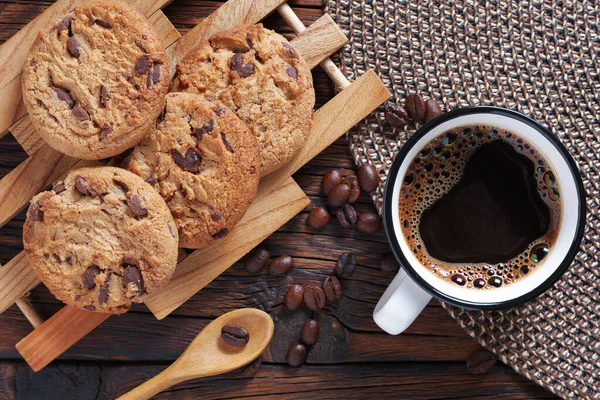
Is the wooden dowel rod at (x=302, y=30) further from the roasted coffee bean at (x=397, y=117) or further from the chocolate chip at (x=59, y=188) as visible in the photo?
the chocolate chip at (x=59, y=188)

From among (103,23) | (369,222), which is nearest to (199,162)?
(103,23)

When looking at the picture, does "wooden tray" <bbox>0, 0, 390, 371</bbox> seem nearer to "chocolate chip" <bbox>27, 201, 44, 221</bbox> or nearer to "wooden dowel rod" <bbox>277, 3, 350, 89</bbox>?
"wooden dowel rod" <bbox>277, 3, 350, 89</bbox>

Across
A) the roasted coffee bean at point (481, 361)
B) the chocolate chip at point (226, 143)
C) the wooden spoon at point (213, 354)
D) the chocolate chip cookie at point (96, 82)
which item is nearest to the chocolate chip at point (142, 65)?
the chocolate chip cookie at point (96, 82)

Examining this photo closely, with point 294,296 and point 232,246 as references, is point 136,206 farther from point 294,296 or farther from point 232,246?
point 294,296

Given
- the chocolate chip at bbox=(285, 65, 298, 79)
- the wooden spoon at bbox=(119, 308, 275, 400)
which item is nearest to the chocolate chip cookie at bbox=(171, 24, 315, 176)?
the chocolate chip at bbox=(285, 65, 298, 79)

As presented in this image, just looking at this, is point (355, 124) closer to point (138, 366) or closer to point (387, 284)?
point (387, 284)
